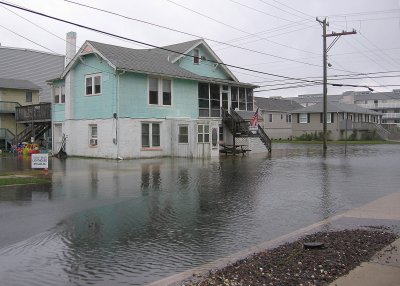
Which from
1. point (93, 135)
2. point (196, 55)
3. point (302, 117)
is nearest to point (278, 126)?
point (302, 117)

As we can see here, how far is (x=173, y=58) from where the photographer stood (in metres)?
34.5

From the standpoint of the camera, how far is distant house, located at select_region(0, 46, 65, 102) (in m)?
49.2

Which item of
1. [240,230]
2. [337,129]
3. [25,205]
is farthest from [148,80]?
[337,129]

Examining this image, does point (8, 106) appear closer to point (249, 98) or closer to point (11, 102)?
point (11, 102)

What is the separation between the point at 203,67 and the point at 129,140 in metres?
11.0

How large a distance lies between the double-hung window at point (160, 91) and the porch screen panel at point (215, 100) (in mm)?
4500

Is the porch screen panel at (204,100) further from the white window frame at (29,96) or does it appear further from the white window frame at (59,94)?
the white window frame at (29,96)

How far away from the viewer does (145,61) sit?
31.5m

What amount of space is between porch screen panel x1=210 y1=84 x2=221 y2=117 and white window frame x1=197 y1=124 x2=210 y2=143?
16.1 ft

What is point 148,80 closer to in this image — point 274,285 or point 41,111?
point 41,111

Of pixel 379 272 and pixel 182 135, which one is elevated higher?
pixel 182 135

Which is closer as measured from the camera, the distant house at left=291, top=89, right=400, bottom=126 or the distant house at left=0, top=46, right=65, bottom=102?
the distant house at left=0, top=46, right=65, bottom=102

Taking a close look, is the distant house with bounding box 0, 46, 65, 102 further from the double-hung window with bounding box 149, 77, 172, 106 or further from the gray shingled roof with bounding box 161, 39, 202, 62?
the double-hung window with bounding box 149, 77, 172, 106

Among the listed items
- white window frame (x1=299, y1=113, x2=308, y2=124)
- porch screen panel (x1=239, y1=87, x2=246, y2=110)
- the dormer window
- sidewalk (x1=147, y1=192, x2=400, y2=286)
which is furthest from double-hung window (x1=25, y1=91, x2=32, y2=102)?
sidewalk (x1=147, y1=192, x2=400, y2=286)
